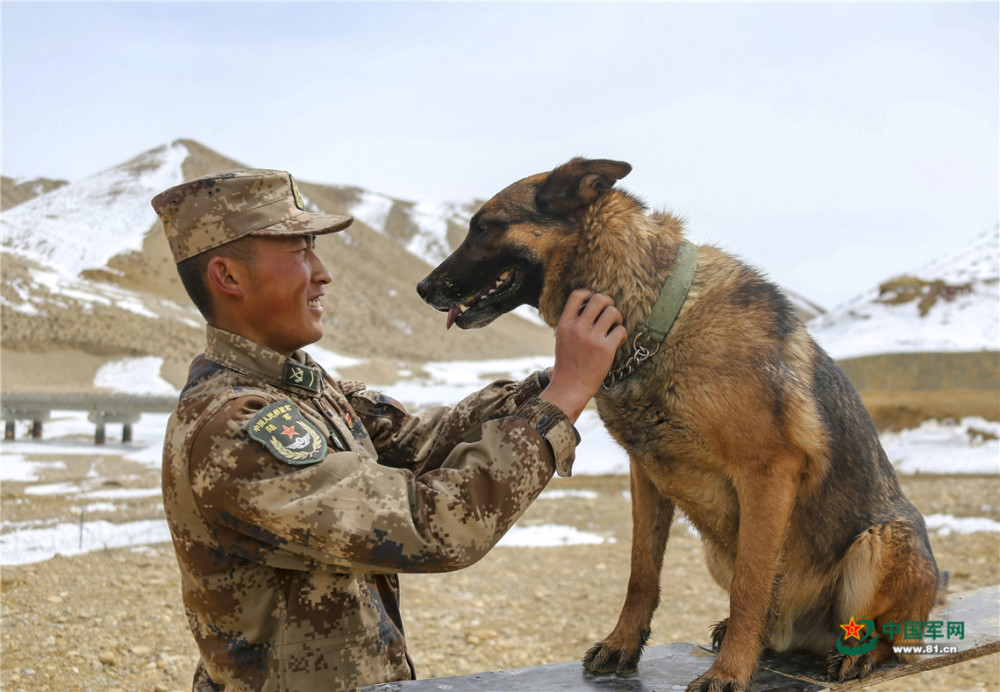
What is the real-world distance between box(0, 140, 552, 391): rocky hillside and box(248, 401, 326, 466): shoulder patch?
26609mm

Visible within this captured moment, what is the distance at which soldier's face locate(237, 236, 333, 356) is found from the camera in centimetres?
202

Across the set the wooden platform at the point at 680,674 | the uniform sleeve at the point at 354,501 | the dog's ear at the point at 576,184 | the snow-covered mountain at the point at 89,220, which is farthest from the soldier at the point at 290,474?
the snow-covered mountain at the point at 89,220

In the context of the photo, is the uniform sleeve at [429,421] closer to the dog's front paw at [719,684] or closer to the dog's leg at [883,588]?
the dog's front paw at [719,684]

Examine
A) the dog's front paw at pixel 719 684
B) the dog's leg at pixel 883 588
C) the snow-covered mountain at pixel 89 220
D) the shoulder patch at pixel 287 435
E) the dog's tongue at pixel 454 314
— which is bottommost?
the dog's front paw at pixel 719 684

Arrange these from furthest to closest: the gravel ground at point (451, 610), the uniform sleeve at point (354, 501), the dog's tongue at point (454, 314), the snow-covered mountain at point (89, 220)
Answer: the snow-covered mountain at point (89, 220), the gravel ground at point (451, 610), the dog's tongue at point (454, 314), the uniform sleeve at point (354, 501)

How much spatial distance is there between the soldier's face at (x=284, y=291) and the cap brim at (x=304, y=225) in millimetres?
42

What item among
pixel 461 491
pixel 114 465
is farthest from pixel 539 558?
pixel 114 465

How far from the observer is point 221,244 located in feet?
6.47

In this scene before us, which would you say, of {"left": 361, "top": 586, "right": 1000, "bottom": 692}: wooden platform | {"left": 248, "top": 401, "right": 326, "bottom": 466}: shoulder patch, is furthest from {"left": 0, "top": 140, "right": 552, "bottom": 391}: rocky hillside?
{"left": 248, "top": 401, "right": 326, "bottom": 466}: shoulder patch

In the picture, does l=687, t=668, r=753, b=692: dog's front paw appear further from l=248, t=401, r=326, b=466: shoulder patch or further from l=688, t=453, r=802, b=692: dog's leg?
l=248, t=401, r=326, b=466: shoulder patch

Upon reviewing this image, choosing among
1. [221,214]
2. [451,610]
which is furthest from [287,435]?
[451,610]

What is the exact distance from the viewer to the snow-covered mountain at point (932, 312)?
13758mm

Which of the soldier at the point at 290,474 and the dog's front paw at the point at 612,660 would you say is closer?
the soldier at the point at 290,474

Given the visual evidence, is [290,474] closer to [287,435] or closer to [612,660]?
[287,435]
